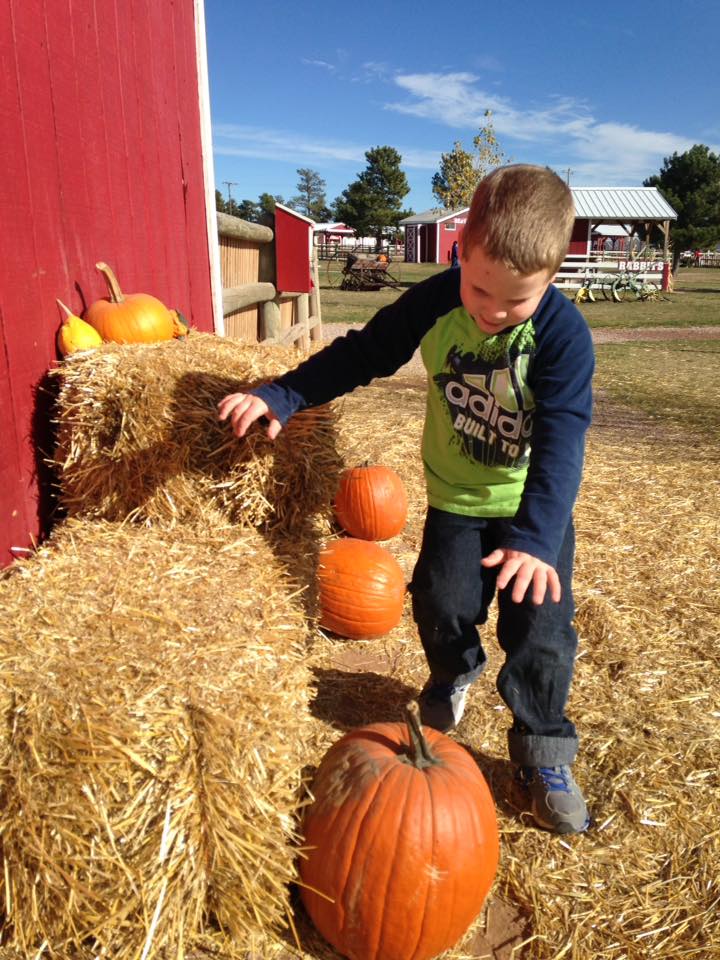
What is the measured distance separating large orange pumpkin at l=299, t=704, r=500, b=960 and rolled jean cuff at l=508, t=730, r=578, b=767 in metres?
0.42

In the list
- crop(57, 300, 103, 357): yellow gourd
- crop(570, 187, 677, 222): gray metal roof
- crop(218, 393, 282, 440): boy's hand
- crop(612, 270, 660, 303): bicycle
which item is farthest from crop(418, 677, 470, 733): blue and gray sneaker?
crop(570, 187, 677, 222): gray metal roof

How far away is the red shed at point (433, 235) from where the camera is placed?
195 feet

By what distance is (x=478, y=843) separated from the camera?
6.03ft

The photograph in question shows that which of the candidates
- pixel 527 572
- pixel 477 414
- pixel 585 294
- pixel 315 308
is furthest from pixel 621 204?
pixel 527 572

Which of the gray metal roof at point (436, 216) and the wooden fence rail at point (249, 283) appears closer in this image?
the wooden fence rail at point (249, 283)

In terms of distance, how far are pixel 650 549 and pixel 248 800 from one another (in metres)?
3.37

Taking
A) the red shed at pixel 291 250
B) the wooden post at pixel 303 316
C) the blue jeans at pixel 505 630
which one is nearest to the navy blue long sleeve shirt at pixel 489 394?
the blue jeans at pixel 505 630

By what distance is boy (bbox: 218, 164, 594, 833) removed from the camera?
6.28ft

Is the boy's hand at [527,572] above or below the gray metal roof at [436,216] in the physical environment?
below

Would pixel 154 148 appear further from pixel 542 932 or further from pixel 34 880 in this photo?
Answer: pixel 542 932

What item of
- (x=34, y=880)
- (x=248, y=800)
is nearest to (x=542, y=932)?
(x=248, y=800)

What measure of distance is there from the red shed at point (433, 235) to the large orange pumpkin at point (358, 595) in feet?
189

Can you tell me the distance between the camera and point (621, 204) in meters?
38.4

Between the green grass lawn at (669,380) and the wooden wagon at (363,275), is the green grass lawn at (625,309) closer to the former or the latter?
the wooden wagon at (363,275)
